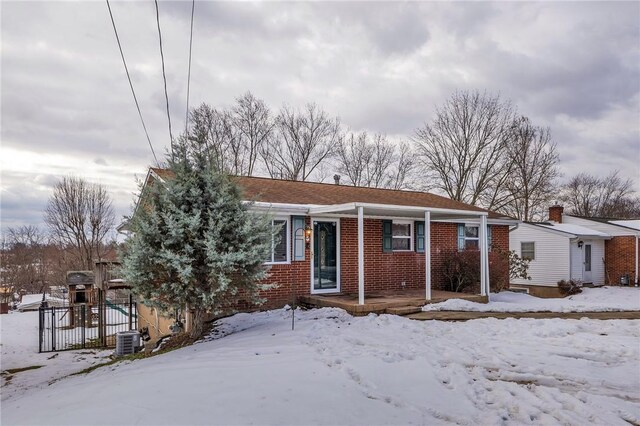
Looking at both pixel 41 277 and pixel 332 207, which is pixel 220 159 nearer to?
pixel 332 207

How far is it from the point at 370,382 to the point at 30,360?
11090mm

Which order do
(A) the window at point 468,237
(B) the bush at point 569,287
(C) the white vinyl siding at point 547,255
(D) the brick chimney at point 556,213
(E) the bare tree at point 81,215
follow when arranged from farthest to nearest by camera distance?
(E) the bare tree at point 81,215 < (D) the brick chimney at point 556,213 < (C) the white vinyl siding at point 547,255 < (B) the bush at point 569,287 < (A) the window at point 468,237

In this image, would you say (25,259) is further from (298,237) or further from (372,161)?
(298,237)

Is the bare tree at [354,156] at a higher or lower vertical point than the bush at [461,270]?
higher

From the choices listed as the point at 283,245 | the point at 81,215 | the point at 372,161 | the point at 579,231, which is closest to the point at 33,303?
the point at 81,215

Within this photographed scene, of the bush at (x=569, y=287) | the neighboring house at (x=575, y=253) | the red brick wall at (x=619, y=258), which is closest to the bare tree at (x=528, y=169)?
the neighboring house at (x=575, y=253)

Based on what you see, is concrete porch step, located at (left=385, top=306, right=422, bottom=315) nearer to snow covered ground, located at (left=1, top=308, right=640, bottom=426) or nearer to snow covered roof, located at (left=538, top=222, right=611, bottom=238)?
snow covered ground, located at (left=1, top=308, right=640, bottom=426)

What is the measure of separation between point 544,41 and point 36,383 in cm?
1525

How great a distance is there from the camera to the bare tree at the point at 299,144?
94.2ft

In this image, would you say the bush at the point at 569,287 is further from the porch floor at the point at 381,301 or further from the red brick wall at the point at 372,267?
the porch floor at the point at 381,301

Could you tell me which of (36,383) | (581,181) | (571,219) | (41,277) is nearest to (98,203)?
(41,277)

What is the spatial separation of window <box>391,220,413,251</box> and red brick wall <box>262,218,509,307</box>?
211 millimetres

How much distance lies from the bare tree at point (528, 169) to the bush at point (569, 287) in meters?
9.52

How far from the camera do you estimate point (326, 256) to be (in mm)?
10836
